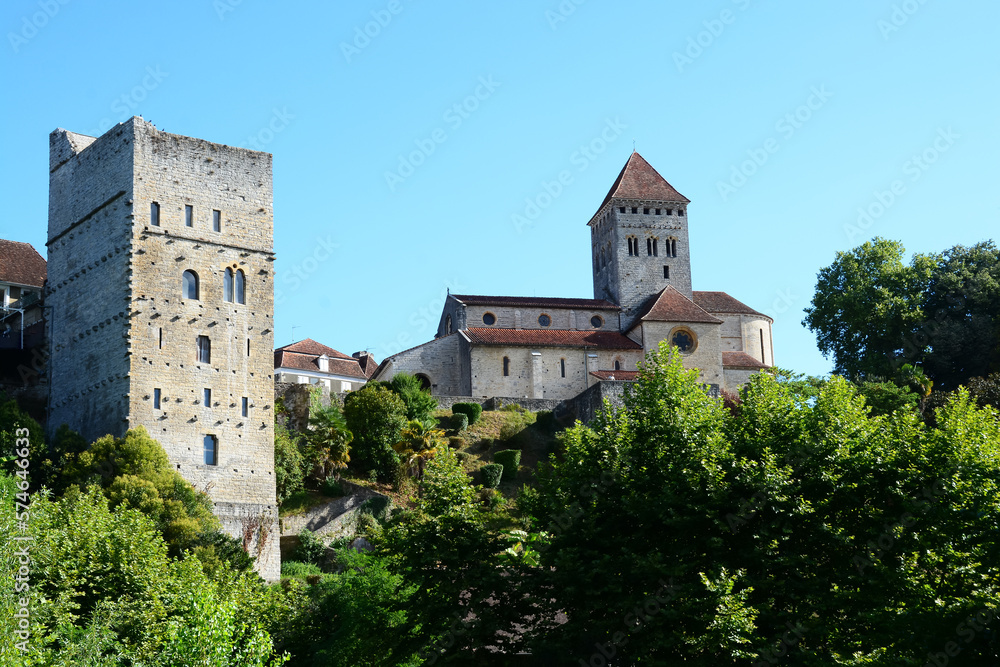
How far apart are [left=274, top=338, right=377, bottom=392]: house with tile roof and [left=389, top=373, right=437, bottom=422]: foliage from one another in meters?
18.8

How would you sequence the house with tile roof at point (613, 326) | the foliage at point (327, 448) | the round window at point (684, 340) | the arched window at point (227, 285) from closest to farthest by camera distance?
1. the arched window at point (227, 285)
2. the foliage at point (327, 448)
3. the house with tile roof at point (613, 326)
4. the round window at point (684, 340)

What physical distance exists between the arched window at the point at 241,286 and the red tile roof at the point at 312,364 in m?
28.3

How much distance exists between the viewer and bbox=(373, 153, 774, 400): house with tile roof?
213 ft

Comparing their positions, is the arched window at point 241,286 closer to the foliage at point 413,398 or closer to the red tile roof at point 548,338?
the foliage at point 413,398

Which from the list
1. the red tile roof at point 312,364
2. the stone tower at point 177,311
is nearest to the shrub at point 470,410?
the stone tower at point 177,311

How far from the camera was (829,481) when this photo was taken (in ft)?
94.0

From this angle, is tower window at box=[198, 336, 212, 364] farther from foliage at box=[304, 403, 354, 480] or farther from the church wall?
the church wall

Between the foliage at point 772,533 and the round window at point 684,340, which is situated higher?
the round window at point 684,340

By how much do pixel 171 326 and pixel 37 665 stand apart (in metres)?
20.2

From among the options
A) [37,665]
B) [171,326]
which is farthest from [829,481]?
[171,326]

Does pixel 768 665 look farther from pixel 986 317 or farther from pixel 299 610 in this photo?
pixel 986 317

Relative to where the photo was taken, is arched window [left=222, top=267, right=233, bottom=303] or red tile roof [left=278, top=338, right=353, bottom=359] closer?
arched window [left=222, top=267, right=233, bottom=303]

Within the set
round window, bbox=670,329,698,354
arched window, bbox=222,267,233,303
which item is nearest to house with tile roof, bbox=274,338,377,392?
round window, bbox=670,329,698,354

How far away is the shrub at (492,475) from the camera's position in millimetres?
51844
